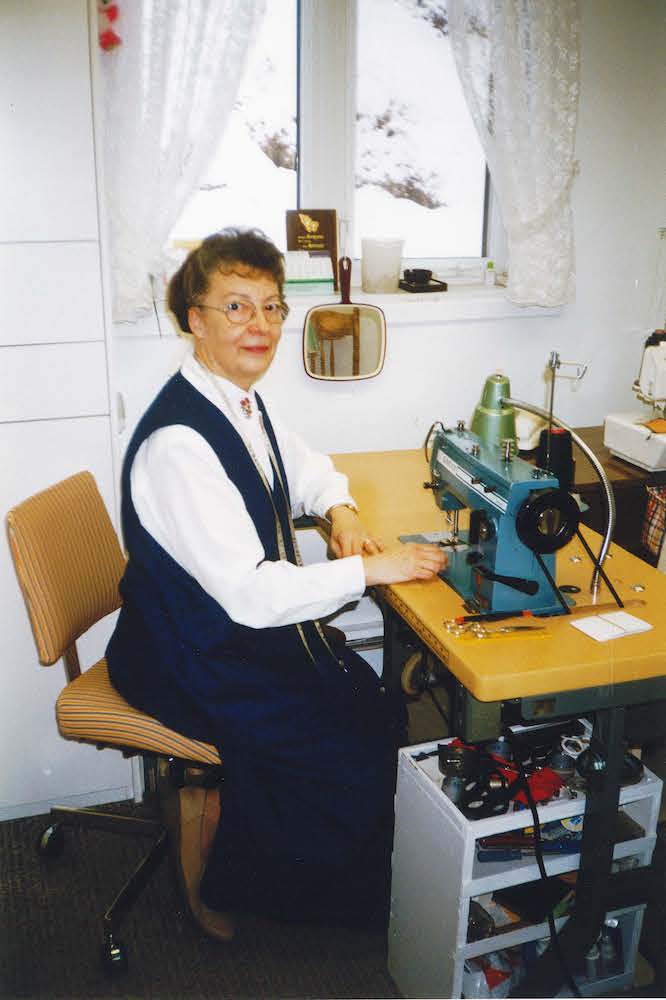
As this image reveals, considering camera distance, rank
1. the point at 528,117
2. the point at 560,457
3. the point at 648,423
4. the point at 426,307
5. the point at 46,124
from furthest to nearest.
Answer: the point at 426,307 < the point at 528,117 < the point at 648,423 < the point at 560,457 < the point at 46,124

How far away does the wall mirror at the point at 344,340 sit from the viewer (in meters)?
2.71

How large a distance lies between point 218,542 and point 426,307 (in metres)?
1.41

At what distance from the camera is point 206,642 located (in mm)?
1780

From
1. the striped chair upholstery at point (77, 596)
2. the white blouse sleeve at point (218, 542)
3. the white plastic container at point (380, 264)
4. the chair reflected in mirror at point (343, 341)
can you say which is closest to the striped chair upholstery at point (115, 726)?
the striped chair upholstery at point (77, 596)

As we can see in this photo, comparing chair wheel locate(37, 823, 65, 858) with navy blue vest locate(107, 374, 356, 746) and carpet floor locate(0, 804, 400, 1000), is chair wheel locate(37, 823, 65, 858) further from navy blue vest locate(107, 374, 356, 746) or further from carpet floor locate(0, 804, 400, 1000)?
navy blue vest locate(107, 374, 356, 746)

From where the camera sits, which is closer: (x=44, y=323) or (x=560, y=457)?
(x=44, y=323)

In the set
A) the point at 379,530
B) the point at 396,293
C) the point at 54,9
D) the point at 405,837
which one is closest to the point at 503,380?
the point at 379,530

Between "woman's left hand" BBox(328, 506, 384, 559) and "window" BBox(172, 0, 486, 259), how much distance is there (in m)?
1.08

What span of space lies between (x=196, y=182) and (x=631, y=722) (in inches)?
68.1

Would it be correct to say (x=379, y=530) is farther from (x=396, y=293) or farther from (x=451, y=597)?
(x=396, y=293)

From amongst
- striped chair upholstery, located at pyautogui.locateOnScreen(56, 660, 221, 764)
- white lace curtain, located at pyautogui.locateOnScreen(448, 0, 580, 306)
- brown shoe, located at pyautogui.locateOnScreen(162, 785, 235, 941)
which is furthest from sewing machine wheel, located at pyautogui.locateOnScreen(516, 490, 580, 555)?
white lace curtain, located at pyautogui.locateOnScreen(448, 0, 580, 306)

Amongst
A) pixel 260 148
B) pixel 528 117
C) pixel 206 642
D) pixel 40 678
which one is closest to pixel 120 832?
pixel 40 678

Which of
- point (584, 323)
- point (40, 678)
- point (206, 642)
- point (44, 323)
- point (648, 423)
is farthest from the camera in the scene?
point (584, 323)

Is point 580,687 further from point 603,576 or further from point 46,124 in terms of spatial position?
point 46,124
